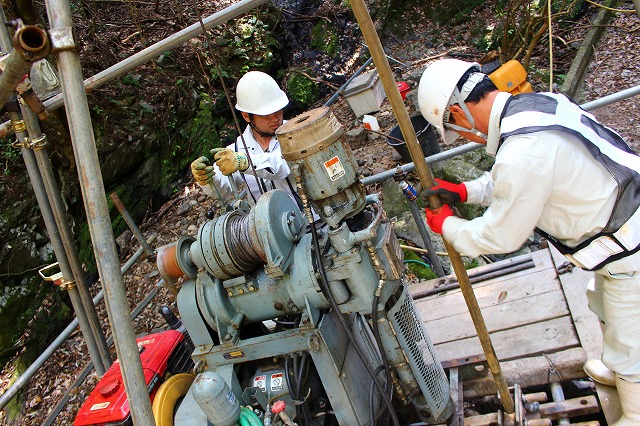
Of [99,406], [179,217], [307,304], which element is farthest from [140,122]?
[307,304]

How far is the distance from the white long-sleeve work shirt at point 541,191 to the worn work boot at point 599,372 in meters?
0.88

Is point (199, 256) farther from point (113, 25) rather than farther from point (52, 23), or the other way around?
point (113, 25)

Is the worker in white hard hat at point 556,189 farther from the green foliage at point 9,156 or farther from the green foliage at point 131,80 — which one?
the green foliage at point 131,80

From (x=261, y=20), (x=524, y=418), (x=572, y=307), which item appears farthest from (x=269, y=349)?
(x=261, y=20)

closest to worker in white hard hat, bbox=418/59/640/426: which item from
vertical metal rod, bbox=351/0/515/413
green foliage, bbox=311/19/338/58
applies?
vertical metal rod, bbox=351/0/515/413

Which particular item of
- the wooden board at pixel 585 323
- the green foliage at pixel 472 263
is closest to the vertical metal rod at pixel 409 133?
the wooden board at pixel 585 323

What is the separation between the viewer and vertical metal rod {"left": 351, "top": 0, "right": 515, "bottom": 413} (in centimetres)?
201

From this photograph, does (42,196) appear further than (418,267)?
No

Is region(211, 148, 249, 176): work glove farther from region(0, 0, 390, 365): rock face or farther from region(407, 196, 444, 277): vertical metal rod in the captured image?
region(0, 0, 390, 365): rock face

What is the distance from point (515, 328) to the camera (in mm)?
3209

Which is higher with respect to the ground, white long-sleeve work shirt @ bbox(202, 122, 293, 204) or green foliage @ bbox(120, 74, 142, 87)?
green foliage @ bbox(120, 74, 142, 87)

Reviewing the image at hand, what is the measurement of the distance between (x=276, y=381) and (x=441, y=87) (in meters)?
1.76

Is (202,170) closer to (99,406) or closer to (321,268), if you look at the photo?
(321,268)

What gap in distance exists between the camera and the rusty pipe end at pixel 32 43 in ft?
5.93
